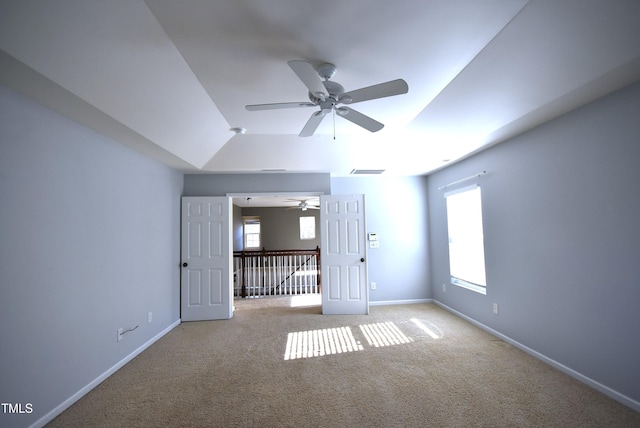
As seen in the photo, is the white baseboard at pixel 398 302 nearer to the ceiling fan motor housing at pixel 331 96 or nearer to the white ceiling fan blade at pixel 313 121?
the white ceiling fan blade at pixel 313 121

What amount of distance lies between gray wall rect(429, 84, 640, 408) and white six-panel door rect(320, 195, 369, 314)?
6.22ft

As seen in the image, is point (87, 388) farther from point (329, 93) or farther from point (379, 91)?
point (379, 91)

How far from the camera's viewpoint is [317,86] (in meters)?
1.99

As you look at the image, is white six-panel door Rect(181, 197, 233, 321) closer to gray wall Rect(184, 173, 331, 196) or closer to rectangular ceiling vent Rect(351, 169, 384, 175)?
gray wall Rect(184, 173, 331, 196)

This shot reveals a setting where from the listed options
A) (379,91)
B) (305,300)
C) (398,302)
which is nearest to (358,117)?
(379,91)

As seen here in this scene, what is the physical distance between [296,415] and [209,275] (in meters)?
3.05

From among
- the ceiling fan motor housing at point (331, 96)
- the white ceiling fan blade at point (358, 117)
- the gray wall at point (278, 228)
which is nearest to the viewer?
the ceiling fan motor housing at point (331, 96)

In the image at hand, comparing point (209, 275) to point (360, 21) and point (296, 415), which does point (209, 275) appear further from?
point (360, 21)

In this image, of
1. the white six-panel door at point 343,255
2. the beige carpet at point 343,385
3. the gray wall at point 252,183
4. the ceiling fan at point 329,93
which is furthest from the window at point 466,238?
the ceiling fan at point 329,93

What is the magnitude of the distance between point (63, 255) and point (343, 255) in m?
3.62

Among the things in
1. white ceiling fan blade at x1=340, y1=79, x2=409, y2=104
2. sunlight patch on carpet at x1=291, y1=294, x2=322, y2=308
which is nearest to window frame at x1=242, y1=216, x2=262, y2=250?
sunlight patch on carpet at x1=291, y1=294, x2=322, y2=308

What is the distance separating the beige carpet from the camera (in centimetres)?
218

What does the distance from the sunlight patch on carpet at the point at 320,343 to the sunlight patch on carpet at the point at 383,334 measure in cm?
21

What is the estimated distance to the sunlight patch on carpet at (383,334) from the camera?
143 inches
